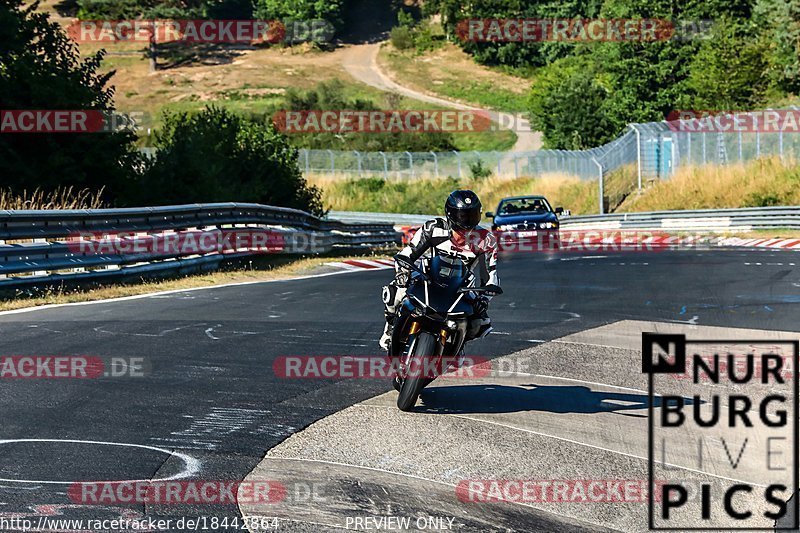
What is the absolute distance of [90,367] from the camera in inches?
385

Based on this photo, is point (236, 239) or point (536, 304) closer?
point (536, 304)

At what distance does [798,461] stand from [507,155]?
48279 mm

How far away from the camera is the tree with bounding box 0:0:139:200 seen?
21484 millimetres

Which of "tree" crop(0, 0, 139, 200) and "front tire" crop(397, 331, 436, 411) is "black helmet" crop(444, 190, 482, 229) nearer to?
"front tire" crop(397, 331, 436, 411)

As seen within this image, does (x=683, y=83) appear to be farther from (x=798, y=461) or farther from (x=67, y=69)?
(x=798, y=461)

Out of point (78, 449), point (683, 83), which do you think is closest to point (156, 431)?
point (78, 449)

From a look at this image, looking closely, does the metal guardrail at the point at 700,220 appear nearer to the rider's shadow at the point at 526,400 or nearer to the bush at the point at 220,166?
the bush at the point at 220,166

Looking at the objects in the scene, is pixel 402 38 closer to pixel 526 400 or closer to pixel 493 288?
pixel 526 400

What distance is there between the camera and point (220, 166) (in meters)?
25.4

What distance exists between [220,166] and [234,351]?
15.0 meters

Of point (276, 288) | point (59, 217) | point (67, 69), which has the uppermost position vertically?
point (67, 69)

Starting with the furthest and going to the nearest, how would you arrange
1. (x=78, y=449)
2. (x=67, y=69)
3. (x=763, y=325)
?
(x=67, y=69)
(x=763, y=325)
(x=78, y=449)

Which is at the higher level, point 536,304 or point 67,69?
point 67,69

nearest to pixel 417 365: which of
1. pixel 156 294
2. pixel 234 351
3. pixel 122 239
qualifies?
pixel 234 351
